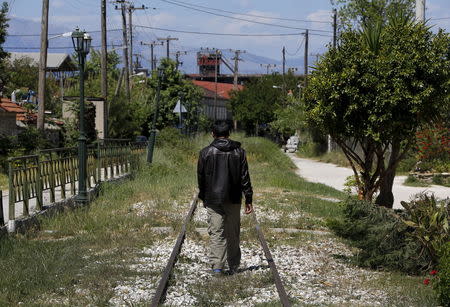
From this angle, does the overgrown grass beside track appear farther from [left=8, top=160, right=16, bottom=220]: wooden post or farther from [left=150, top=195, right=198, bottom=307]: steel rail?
[left=8, top=160, right=16, bottom=220]: wooden post

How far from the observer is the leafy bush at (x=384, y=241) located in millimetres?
9141

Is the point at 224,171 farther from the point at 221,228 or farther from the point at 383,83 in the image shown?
the point at 383,83

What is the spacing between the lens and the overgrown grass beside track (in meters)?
7.82

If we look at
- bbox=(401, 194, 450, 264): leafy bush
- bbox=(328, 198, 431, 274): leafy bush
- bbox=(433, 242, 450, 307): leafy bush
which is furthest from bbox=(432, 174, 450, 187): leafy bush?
bbox=(433, 242, 450, 307): leafy bush

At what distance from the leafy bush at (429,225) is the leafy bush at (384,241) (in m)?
0.12

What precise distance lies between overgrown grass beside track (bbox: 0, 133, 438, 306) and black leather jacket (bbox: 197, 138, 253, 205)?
0.97 m

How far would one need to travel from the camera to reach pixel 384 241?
941 cm

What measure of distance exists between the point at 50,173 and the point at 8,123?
760 inches

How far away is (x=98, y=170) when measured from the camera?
19984 millimetres

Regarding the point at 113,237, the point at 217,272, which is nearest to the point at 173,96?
the point at 113,237

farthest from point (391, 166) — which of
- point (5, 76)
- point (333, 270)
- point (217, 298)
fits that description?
point (5, 76)

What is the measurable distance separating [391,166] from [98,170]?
10.1 meters

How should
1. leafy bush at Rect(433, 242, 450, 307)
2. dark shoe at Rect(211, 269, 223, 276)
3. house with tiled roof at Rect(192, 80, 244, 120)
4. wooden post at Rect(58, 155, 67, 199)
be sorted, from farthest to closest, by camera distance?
house with tiled roof at Rect(192, 80, 244, 120)
wooden post at Rect(58, 155, 67, 199)
dark shoe at Rect(211, 269, 223, 276)
leafy bush at Rect(433, 242, 450, 307)

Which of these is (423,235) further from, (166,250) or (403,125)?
(166,250)
